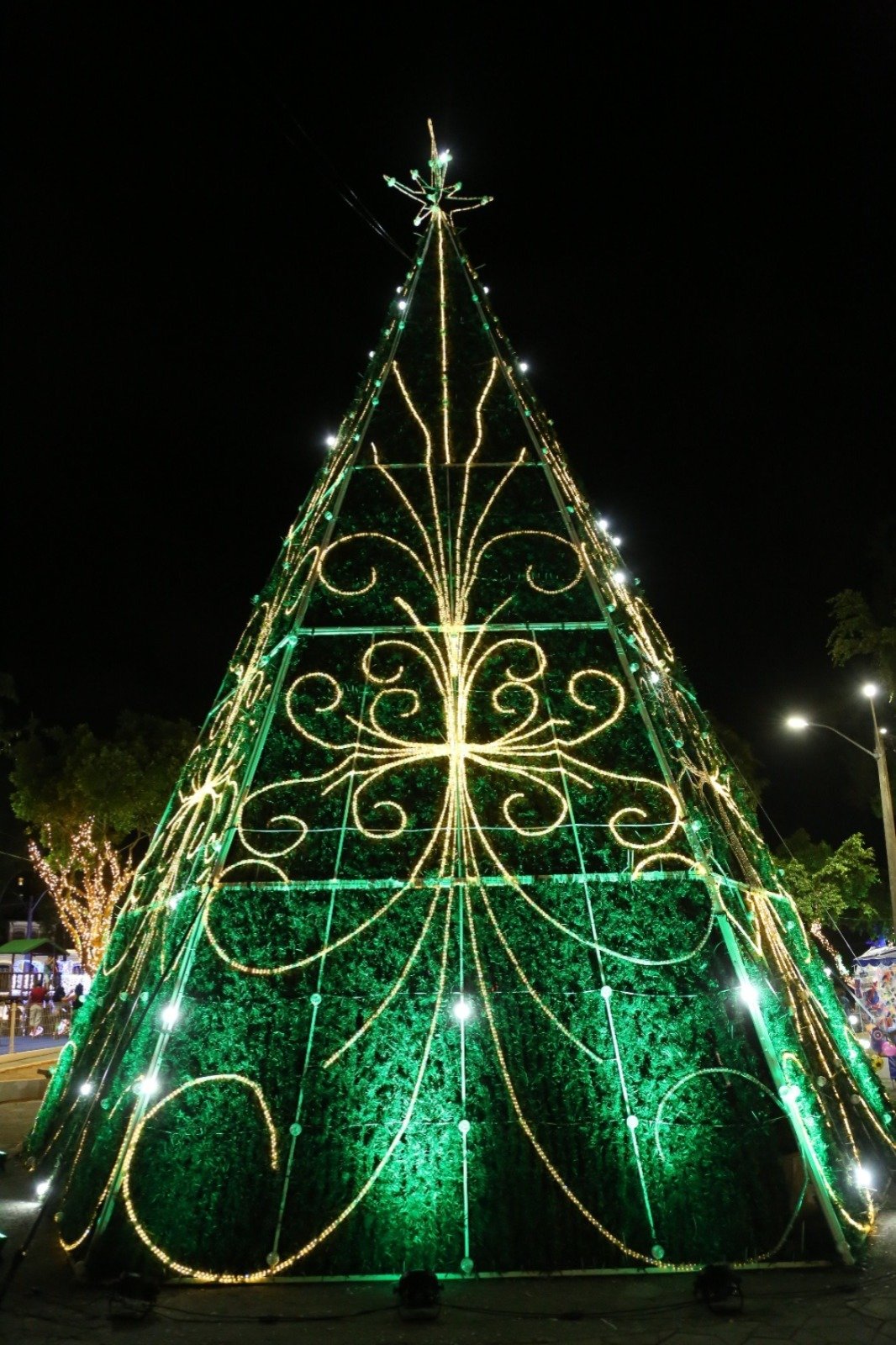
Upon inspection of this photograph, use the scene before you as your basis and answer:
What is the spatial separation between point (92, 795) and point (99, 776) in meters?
0.41

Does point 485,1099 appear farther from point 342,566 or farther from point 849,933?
point 849,933

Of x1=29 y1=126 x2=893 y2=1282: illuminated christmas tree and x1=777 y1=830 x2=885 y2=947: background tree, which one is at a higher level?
x1=777 y1=830 x2=885 y2=947: background tree

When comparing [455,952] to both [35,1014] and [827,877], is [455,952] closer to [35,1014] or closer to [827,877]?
[827,877]

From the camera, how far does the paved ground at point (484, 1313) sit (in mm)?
3828

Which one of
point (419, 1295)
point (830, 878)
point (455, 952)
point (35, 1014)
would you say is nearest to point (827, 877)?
point (830, 878)

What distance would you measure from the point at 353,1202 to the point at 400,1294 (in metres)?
0.59

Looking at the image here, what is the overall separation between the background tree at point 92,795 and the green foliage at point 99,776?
1 cm

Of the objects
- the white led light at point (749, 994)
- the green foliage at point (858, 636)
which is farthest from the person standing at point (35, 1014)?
the white led light at point (749, 994)

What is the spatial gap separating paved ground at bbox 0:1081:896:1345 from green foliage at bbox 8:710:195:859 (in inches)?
533

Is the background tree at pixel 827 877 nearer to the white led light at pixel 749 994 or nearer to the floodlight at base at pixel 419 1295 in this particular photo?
the white led light at pixel 749 994

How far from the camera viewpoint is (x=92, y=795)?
17.7 meters

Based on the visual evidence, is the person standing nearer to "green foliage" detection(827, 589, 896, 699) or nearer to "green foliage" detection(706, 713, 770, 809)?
"green foliage" detection(706, 713, 770, 809)

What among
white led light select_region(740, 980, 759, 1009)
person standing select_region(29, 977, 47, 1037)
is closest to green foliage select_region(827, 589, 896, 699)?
white led light select_region(740, 980, 759, 1009)

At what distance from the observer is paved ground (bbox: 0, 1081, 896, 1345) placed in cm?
383
